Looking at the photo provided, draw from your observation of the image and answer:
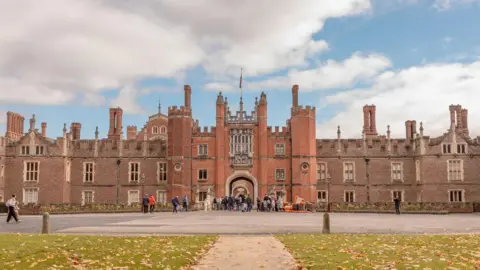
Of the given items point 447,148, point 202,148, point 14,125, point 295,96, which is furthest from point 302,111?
point 14,125

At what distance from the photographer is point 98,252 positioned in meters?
13.0

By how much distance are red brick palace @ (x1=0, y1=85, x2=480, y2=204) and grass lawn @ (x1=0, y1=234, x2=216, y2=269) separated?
1438 inches

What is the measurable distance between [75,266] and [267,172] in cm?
4208

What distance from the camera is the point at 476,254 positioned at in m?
13.1

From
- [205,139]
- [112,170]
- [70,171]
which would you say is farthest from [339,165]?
[70,171]

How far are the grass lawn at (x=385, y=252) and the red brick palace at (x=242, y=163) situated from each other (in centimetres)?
3557

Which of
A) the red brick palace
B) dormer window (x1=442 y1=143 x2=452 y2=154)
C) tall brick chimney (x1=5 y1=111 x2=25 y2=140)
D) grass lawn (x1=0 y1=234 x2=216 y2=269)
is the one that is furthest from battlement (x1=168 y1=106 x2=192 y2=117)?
grass lawn (x1=0 y1=234 x2=216 y2=269)

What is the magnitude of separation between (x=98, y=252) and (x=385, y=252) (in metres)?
7.35

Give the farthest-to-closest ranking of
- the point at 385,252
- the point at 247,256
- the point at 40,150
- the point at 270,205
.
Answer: the point at 40,150
the point at 270,205
the point at 385,252
the point at 247,256

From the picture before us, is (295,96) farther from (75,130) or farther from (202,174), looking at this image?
(75,130)

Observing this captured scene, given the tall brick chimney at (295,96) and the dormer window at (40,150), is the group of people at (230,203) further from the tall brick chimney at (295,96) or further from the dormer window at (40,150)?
the dormer window at (40,150)

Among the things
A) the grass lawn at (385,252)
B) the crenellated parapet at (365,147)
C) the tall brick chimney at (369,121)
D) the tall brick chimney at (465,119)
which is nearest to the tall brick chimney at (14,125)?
the crenellated parapet at (365,147)

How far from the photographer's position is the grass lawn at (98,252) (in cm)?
1122

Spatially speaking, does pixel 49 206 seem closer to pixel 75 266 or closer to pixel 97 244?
pixel 97 244
